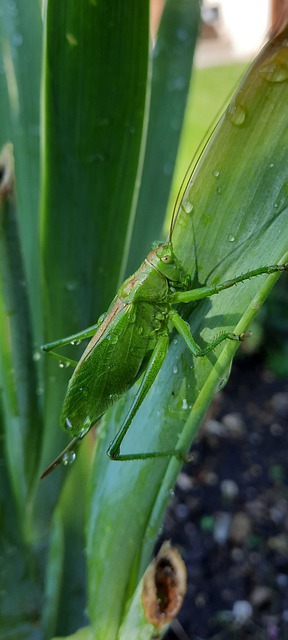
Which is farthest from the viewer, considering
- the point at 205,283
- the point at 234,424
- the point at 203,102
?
the point at 203,102

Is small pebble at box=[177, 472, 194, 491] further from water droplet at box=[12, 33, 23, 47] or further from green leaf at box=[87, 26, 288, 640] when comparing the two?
water droplet at box=[12, 33, 23, 47]

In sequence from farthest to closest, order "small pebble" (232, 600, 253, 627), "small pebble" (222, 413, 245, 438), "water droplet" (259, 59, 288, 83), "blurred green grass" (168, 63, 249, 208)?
"blurred green grass" (168, 63, 249, 208) < "small pebble" (222, 413, 245, 438) < "small pebble" (232, 600, 253, 627) < "water droplet" (259, 59, 288, 83)

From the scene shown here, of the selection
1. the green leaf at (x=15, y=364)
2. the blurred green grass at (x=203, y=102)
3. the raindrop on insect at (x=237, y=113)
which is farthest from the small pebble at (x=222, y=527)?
the blurred green grass at (x=203, y=102)

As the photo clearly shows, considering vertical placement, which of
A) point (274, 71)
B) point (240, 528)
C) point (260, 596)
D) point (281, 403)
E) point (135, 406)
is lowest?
point (260, 596)

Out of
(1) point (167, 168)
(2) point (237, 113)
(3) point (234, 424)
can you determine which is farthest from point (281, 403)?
(2) point (237, 113)

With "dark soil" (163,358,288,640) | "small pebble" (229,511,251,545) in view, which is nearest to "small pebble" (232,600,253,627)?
"dark soil" (163,358,288,640)

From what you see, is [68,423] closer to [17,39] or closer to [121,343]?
[121,343]
